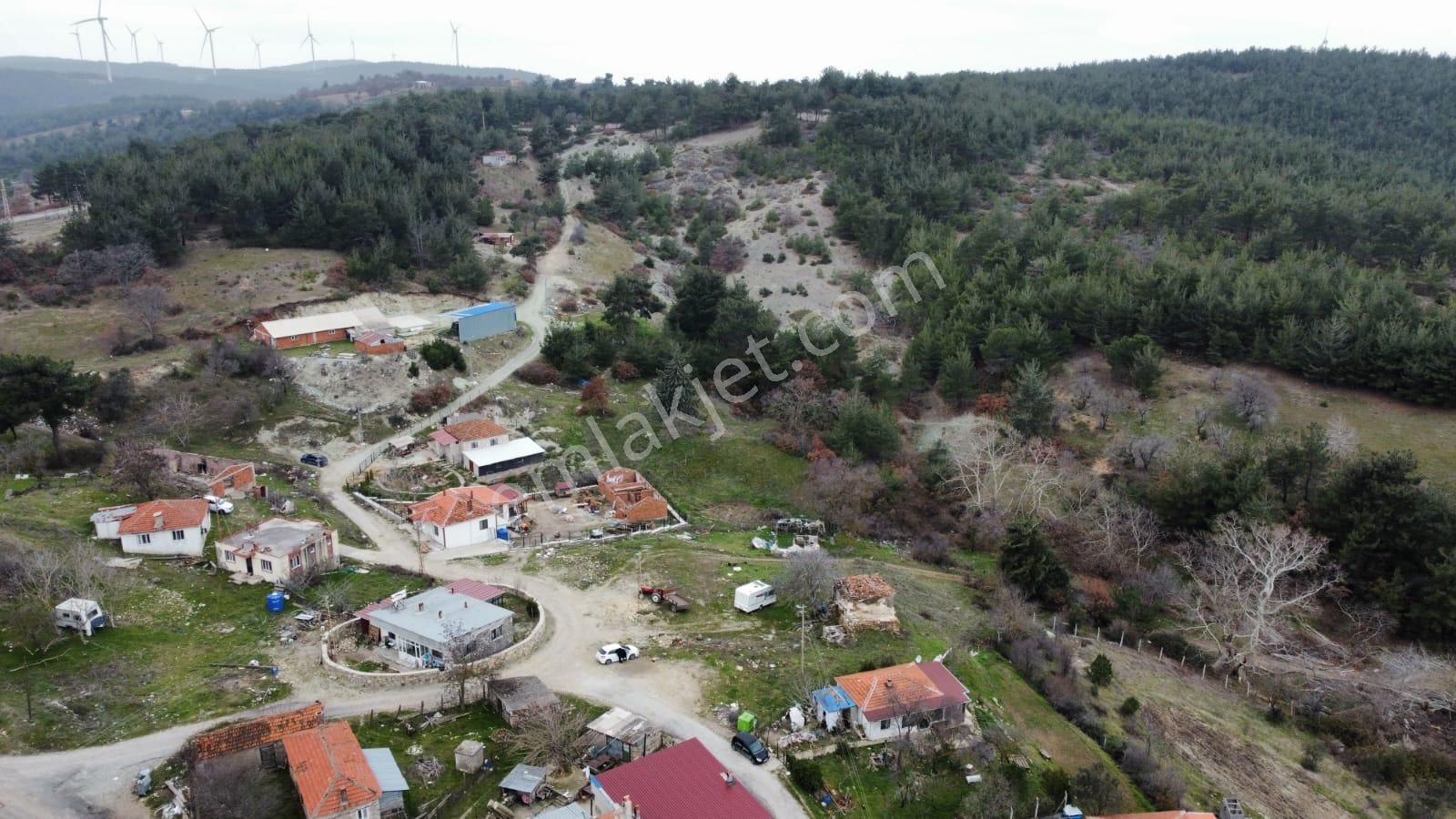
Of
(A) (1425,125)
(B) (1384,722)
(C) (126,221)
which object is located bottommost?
(B) (1384,722)

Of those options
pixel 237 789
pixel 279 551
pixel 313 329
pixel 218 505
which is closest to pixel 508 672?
pixel 237 789

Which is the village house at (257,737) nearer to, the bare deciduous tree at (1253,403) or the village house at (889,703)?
the village house at (889,703)

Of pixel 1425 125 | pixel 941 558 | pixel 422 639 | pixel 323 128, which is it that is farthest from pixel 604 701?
pixel 1425 125

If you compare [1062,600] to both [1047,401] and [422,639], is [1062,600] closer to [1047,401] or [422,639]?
[1047,401]

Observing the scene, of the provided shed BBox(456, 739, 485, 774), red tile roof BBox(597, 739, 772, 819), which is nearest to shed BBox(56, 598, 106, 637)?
shed BBox(456, 739, 485, 774)

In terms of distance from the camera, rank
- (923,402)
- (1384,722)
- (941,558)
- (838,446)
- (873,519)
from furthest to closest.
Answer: (923,402) < (838,446) < (873,519) < (941,558) < (1384,722)

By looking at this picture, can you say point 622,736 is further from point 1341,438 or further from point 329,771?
point 1341,438

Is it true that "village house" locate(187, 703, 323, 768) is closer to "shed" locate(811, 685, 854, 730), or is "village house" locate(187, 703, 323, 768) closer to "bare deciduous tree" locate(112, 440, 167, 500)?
"shed" locate(811, 685, 854, 730)
